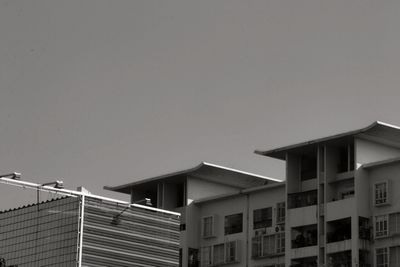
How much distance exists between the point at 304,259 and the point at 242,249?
314 inches

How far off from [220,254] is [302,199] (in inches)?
426

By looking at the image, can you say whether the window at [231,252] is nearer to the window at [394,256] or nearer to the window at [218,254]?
the window at [218,254]

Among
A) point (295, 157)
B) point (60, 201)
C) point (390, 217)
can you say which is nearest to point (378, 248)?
point (390, 217)

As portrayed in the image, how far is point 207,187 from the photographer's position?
123500mm

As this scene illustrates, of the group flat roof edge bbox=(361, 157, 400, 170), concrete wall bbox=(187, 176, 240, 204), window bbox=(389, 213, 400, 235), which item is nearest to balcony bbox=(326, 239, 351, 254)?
window bbox=(389, 213, 400, 235)

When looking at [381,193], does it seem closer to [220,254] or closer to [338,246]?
[338,246]

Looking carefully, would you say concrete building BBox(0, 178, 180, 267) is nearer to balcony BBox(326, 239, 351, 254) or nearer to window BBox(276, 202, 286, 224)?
balcony BBox(326, 239, 351, 254)

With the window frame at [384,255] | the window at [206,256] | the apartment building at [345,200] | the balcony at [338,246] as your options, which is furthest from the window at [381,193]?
the window at [206,256]

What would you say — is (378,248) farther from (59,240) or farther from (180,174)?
(59,240)

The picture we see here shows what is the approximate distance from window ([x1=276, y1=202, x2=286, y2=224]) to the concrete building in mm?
28103

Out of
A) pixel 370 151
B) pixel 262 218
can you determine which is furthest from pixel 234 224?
pixel 370 151

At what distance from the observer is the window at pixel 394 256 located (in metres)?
105

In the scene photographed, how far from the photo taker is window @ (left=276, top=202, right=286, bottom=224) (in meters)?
114

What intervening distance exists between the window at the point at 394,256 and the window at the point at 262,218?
1278 centimetres
